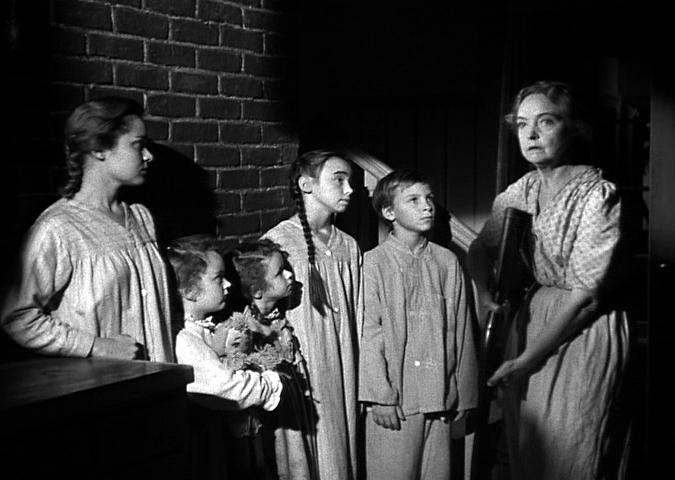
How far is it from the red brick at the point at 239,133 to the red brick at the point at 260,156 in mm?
41

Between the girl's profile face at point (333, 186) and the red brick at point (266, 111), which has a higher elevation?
the red brick at point (266, 111)

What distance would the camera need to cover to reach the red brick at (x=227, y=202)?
4215mm

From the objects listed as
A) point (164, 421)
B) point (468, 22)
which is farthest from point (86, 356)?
point (468, 22)

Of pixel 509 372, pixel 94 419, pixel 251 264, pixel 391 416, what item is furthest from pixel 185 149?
pixel 94 419

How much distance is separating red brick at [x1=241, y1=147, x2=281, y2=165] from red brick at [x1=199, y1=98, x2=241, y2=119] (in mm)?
160

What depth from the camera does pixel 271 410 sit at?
12.4 feet

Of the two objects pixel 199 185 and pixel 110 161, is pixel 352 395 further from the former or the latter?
pixel 110 161

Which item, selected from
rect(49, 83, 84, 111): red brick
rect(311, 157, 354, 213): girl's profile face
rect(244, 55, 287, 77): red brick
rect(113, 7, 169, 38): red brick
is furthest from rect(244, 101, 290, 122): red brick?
rect(49, 83, 84, 111): red brick

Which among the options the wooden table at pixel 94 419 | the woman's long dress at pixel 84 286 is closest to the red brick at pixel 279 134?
the woman's long dress at pixel 84 286

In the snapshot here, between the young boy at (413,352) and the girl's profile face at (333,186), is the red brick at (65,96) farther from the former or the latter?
the young boy at (413,352)

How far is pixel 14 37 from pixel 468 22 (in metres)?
3.35

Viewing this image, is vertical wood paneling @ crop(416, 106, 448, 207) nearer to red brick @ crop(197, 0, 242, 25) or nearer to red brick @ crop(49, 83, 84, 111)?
red brick @ crop(197, 0, 242, 25)

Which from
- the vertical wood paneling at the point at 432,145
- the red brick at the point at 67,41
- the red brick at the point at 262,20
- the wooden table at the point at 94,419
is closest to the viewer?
the wooden table at the point at 94,419

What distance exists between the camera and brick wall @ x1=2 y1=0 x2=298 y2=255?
11.2 feet
